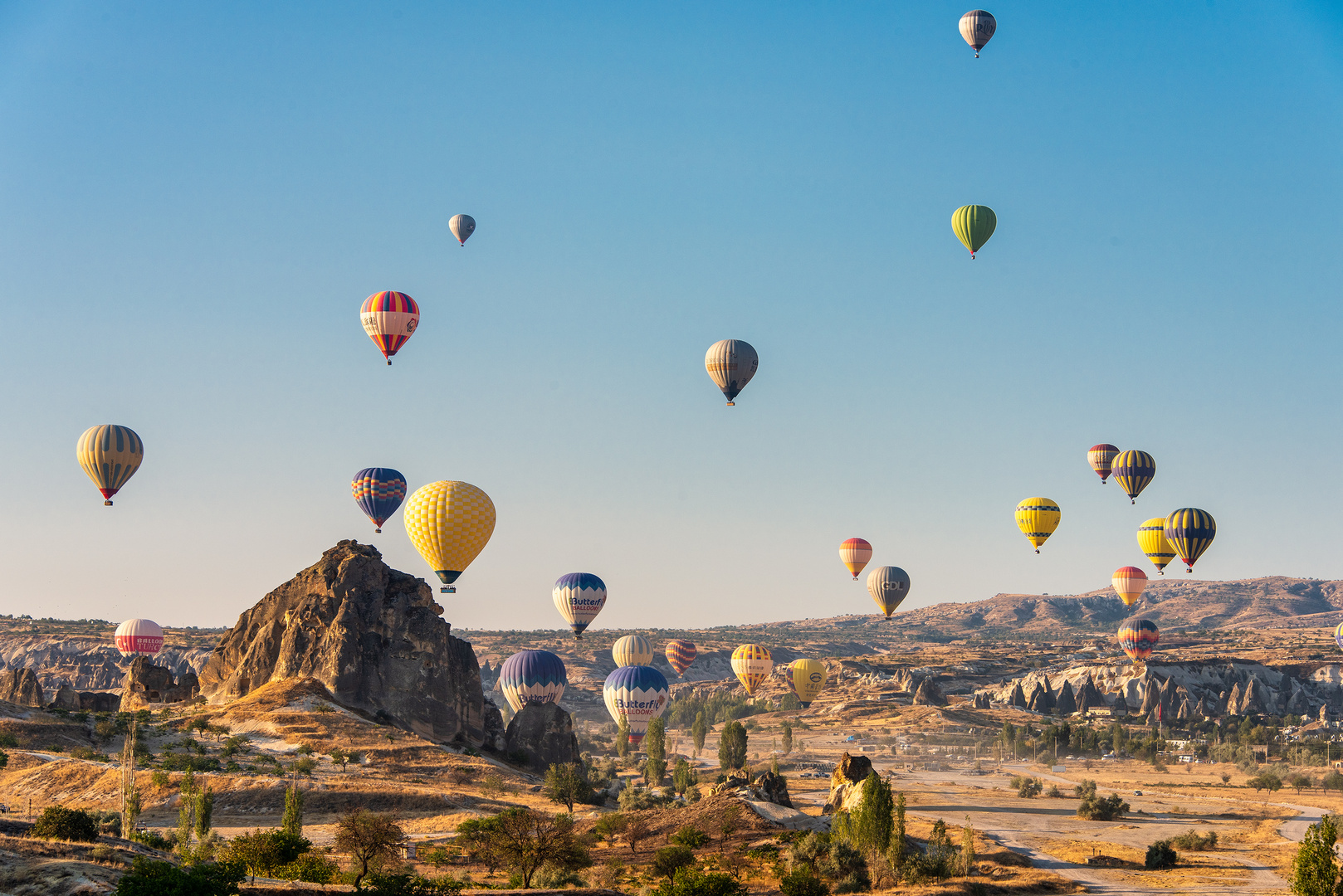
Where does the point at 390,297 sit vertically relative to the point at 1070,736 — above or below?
above

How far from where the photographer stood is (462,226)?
91.1 m

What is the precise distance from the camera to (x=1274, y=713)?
168000mm

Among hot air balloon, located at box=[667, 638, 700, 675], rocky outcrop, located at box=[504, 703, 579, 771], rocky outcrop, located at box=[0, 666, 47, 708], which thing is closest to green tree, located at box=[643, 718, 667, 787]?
rocky outcrop, located at box=[504, 703, 579, 771]

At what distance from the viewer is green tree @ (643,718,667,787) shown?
91.4 meters

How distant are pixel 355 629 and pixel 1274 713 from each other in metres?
135

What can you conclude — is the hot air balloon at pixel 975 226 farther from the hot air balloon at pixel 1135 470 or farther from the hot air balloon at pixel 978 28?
the hot air balloon at pixel 1135 470

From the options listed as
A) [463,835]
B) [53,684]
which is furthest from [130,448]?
[53,684]

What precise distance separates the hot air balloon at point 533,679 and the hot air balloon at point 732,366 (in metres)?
25.0

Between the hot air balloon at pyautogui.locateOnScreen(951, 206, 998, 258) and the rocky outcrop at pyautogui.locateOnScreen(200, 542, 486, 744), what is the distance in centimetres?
4487

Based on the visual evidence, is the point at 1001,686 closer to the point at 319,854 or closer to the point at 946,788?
the point at 946,788

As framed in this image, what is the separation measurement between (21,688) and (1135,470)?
312 ft

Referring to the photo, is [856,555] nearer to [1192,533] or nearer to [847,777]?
[1192,533]

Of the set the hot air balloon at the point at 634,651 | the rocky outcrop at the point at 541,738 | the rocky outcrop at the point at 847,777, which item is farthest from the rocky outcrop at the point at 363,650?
the hot air balloon at the point at 634,651

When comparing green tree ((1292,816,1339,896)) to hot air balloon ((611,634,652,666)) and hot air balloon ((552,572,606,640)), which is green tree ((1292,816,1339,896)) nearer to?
hot air balloon ((552,572,606,640))
